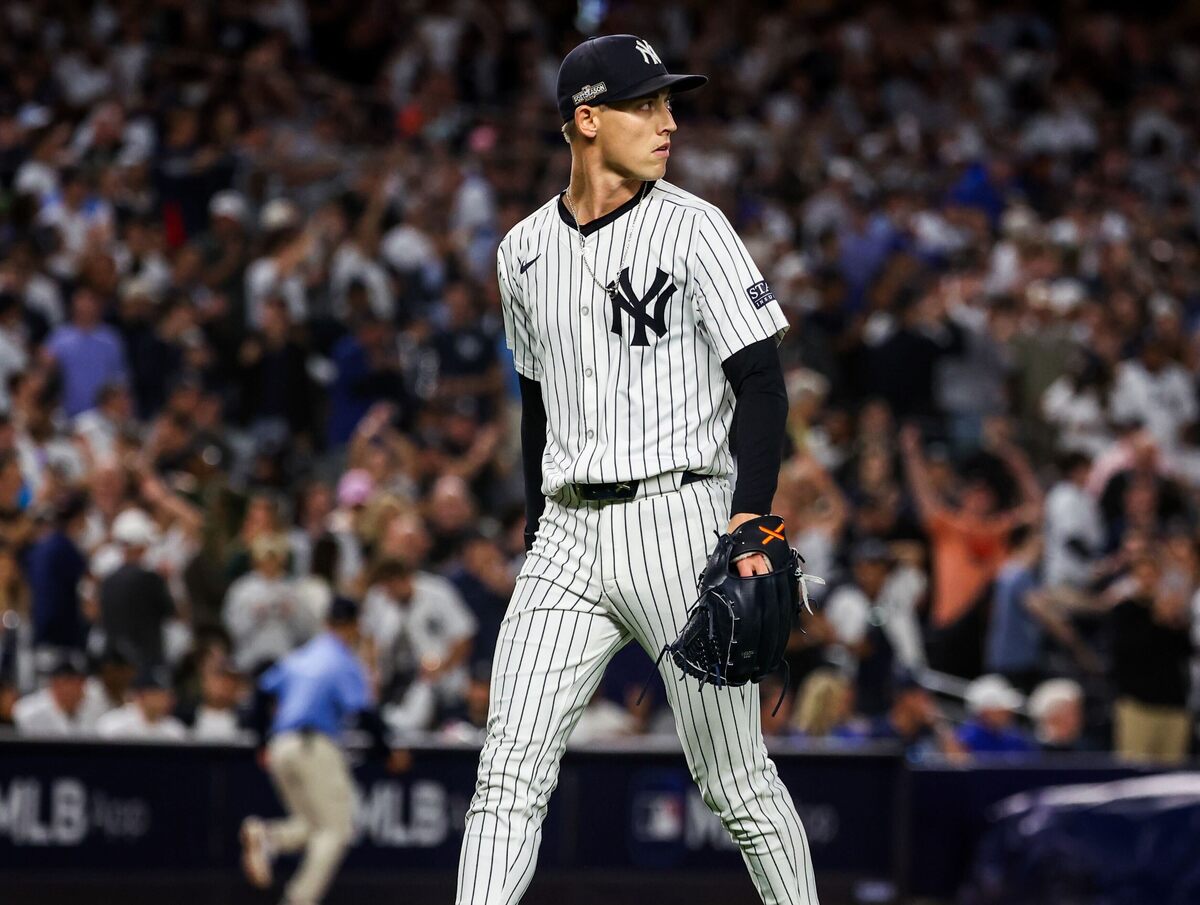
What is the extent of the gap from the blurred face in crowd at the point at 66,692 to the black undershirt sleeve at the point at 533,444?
638 cm

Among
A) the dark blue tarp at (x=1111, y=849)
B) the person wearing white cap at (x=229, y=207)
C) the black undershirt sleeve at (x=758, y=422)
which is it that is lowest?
the dark blue tarp at (x=1111, y=849)

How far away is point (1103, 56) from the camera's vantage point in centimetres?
2077

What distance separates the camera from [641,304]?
460 cm

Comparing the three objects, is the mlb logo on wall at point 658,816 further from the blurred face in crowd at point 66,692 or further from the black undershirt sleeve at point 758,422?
the black undershirt sleeve at point 758,422

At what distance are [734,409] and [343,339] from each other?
31.7 ft

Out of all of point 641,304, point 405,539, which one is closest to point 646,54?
point 641,304

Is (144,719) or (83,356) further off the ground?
(83,356)

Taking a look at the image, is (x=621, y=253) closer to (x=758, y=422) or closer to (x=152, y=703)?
(x=758, y=422)

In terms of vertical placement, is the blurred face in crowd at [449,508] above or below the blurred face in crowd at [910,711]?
above

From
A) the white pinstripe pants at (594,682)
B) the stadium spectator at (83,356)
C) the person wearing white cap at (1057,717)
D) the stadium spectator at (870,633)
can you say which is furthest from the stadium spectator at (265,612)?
the white pinstripe pants at (594,682)

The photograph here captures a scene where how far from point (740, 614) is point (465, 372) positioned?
1021cm

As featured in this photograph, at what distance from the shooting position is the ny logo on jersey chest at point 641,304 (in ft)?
15.1

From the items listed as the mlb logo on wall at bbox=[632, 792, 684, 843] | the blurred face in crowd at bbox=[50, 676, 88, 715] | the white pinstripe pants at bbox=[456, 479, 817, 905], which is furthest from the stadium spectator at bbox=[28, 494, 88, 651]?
the white pinstripe pants at bbox=[456, 479, 817, 905]

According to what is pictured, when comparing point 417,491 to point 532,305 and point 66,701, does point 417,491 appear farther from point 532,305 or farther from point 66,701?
point 532,305
